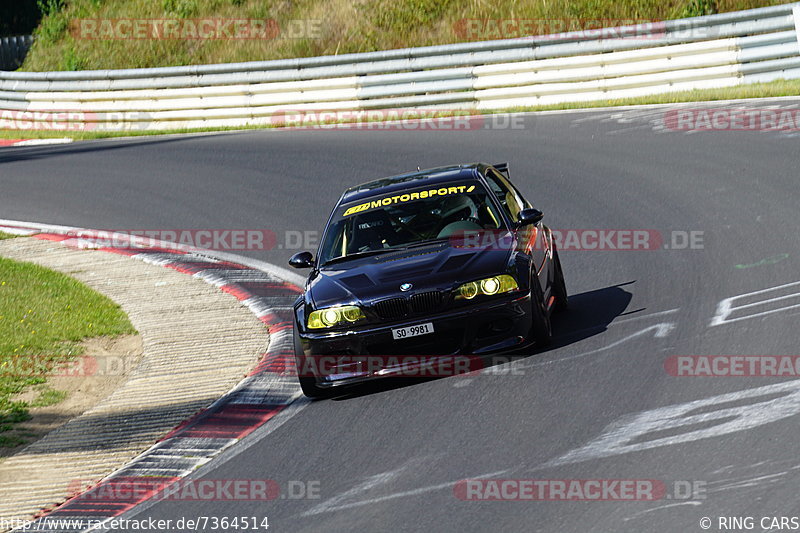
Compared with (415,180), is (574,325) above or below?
below

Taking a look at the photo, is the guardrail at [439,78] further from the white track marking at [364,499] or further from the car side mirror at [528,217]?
the white track marking at [364,499]

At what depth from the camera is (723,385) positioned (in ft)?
24.3

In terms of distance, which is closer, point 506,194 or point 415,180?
point 415,180

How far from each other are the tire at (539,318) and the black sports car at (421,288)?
11 mm

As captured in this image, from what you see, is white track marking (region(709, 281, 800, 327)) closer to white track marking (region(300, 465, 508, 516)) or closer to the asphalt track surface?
the asphalt track surface

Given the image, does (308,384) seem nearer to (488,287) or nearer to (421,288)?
(421,288)

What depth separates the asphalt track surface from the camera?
19.6 feet

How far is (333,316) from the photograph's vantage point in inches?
339

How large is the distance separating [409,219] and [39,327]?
14.6 feet

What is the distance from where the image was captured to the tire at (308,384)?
859cm

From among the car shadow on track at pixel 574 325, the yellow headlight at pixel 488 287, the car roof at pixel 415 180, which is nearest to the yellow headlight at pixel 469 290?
the yellow headlight at pixel 488 287

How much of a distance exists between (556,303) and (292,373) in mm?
2440

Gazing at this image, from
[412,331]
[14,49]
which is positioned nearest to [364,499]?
[412,331]

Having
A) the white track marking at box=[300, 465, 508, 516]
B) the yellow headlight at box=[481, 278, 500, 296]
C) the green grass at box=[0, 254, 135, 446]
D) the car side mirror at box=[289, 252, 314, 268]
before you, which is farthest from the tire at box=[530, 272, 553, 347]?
the green grass at box=[0, 254, 135, 446]
